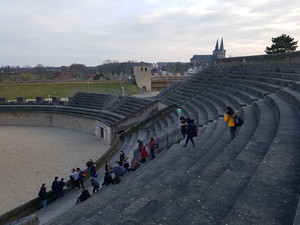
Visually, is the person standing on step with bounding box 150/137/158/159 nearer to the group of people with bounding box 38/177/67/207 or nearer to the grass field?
the group of people with bounding box 38/177/67/207

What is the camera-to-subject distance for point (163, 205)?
4.61 meters

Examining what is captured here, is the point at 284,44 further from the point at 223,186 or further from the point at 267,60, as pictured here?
the point at 223,186

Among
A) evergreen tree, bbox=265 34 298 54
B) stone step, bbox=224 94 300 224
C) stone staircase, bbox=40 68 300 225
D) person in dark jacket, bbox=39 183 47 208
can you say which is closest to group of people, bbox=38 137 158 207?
person in dark jacket, bbox=39 183 47 208

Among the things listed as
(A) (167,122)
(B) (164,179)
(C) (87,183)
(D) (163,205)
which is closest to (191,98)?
(A) (167,122)

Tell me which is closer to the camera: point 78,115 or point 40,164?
point 40,164

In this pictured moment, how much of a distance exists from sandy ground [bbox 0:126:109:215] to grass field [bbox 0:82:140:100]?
13916 mm

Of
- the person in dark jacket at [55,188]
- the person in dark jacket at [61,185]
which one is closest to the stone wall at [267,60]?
the person in dark jacket at [61,185]

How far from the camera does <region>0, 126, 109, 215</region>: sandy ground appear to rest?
11.9 meters

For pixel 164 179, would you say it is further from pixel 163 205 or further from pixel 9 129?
pixel 9 129

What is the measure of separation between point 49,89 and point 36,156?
26.8 metres

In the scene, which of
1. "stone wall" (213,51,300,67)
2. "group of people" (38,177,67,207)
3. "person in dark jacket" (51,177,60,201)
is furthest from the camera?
"stone wall" (213,51,300,67)

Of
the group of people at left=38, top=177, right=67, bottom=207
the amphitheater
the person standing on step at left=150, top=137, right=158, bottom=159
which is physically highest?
the amphitheater

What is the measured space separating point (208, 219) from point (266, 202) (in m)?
1.04

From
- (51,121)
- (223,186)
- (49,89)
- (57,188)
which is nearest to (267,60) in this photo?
(223,186)
